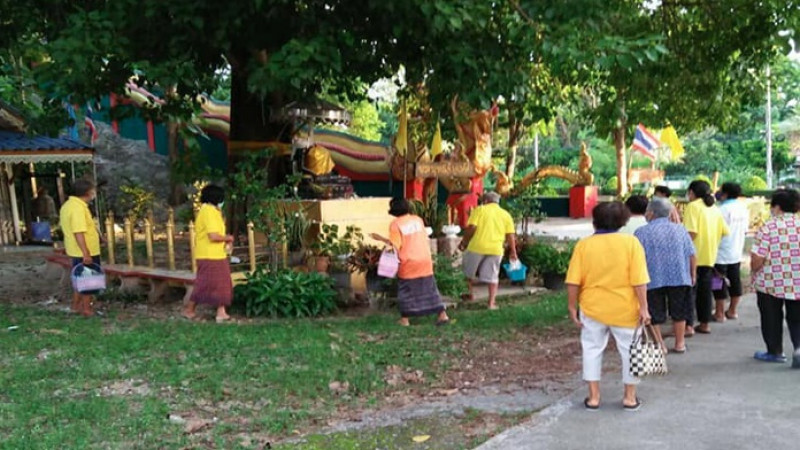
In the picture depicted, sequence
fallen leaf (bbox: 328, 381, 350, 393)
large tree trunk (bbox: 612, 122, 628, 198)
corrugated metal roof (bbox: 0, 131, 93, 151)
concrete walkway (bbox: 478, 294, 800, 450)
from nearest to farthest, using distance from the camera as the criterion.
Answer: concrete walkway (bbox: 478, 294, 800, 450) < fallen leaf (bbox: 328, 381, 350, 393) < corrugated metal roof (bbox: 0, 131, 93, 151) < large tree trunk (bbox: 612, 122, 628, 198)

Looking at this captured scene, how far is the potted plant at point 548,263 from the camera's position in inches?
428

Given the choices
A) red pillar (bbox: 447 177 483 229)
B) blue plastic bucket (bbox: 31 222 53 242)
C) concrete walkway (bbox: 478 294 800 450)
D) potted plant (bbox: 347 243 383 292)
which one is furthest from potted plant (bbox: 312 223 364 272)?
blue plastic bucket (bbox: 31 222 53 242)

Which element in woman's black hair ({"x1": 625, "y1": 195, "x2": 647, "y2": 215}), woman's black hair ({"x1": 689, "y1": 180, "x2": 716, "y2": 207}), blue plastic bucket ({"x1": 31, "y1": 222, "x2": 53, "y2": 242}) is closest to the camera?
woman's black hair ({"x1": 625, "y1": 195, "x2": 647, "y2": 215})

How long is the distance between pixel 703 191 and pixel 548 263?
4.10 metres

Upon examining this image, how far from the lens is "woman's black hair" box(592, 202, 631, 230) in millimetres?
4617

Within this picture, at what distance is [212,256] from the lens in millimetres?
7707

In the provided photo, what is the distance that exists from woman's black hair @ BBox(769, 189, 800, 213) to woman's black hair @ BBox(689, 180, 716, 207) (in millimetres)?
1031

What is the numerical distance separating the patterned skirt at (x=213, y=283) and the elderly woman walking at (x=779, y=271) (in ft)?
17.2

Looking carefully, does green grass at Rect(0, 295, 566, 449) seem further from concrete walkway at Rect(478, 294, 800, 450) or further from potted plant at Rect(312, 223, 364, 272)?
concrete walkway at Rect(478, 294, 800, 450)

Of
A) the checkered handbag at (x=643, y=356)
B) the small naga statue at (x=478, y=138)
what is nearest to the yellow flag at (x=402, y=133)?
the small naga statue at (x=478, y=138)

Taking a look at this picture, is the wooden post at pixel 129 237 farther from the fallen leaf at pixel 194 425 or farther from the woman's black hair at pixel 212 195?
the fallen leaf at pixel 194 425

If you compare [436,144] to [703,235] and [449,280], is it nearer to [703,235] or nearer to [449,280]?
[449,280]

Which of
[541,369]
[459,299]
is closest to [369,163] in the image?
[459,299]

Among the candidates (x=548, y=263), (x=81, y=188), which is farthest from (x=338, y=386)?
(x=548, y=263)
